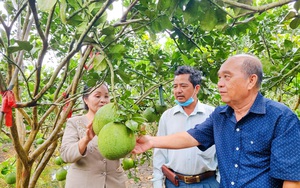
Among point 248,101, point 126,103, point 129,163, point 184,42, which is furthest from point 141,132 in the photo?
point 129,163

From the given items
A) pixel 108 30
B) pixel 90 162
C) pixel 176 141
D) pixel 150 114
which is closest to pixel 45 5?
pixel 108 30

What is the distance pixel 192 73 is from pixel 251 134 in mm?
926

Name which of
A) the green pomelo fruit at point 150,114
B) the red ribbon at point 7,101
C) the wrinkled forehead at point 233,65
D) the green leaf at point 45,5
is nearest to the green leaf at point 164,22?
the wrinkled forehead at point 233,65

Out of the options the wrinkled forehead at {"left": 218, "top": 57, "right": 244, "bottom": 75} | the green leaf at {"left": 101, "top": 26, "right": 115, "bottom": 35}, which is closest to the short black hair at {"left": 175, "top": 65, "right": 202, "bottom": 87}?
the wrinkled forehead at {"left": 218, "top": 57, "right": 244, "bottom": 75}

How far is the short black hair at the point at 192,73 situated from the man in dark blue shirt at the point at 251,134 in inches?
25.4

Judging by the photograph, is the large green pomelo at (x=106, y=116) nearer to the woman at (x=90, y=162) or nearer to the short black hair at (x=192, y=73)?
the woman at (x=90, y=162)

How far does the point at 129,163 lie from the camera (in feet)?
8.13

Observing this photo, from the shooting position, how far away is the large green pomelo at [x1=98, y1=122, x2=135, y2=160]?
0.99 m

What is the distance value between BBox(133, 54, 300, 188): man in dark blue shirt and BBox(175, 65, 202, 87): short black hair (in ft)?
2.11

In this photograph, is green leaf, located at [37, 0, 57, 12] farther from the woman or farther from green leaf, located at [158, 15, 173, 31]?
the woman

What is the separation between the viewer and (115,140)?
99 centimetres

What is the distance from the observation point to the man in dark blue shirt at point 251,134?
1.23 metres

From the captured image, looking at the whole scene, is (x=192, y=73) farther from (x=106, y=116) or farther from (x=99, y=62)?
(x=106, y=116)

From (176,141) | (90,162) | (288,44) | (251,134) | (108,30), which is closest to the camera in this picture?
(108,30)
